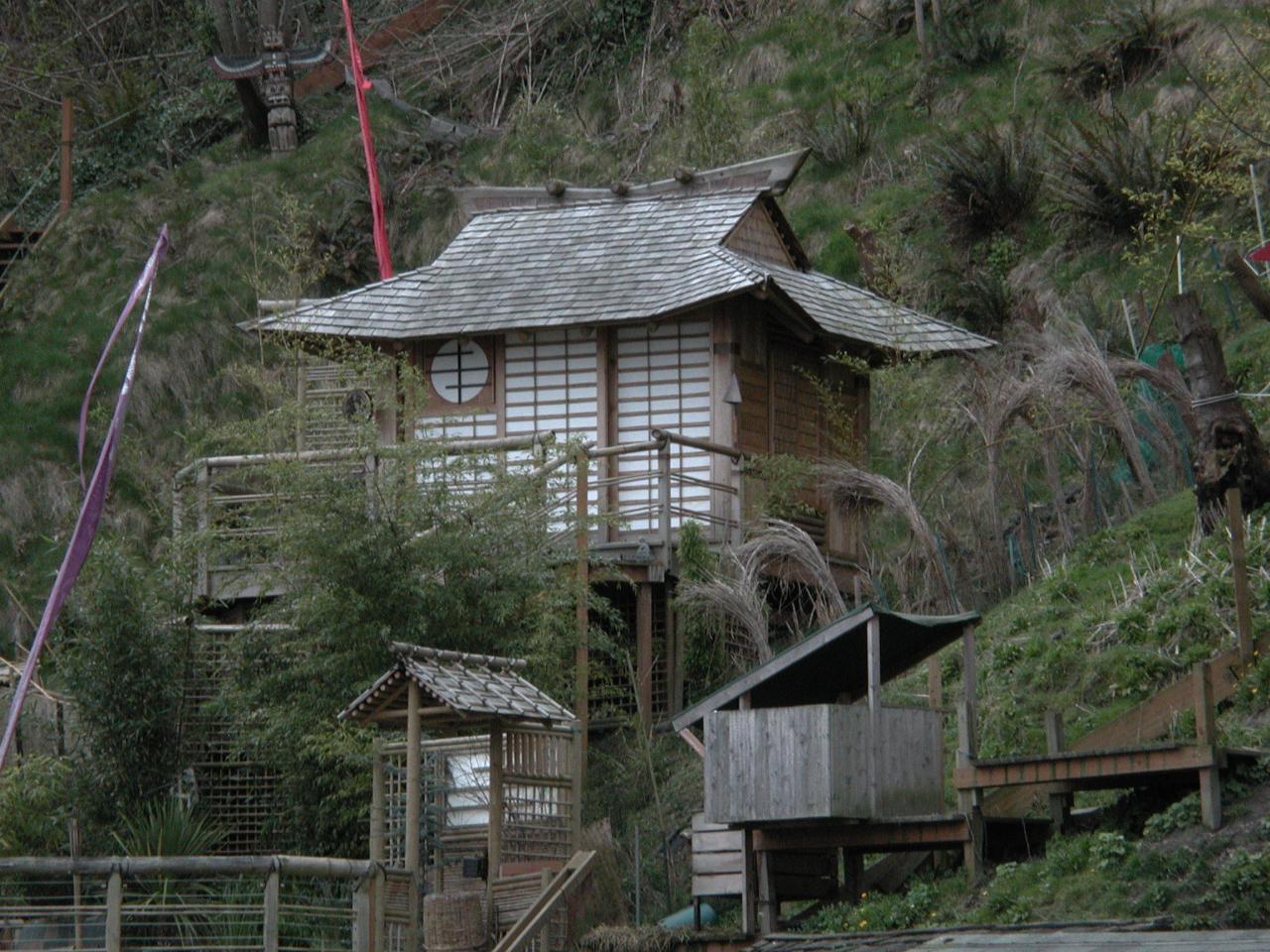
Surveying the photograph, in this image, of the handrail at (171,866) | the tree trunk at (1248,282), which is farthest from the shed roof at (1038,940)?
the tree trunk at (1248,282)

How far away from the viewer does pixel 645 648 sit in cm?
2006

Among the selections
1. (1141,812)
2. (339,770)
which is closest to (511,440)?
(339,770)

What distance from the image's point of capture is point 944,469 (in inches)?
976

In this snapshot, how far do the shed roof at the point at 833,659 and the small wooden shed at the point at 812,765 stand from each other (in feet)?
0.05

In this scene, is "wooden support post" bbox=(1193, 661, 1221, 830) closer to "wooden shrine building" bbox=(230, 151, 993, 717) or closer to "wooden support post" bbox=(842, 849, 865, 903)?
"wooden support post" bbox=(842, 849, 865, 903)

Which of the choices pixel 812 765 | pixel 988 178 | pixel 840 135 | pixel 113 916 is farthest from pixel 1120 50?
pixel 113 916

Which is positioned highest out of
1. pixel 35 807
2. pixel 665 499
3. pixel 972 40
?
pixel 972 40

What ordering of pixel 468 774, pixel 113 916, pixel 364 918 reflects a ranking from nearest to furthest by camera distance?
pixel 113 916 → pixel 364 918 → pixel 468 774

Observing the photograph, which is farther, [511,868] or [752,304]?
[752,304]

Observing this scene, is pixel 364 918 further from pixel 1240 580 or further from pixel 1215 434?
pixel 1215 434

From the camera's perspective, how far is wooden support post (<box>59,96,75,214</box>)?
3609 centimetres

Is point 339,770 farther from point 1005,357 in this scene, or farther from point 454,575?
point 1005,357

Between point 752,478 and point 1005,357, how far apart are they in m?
3.77

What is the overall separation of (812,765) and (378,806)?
129 inches
